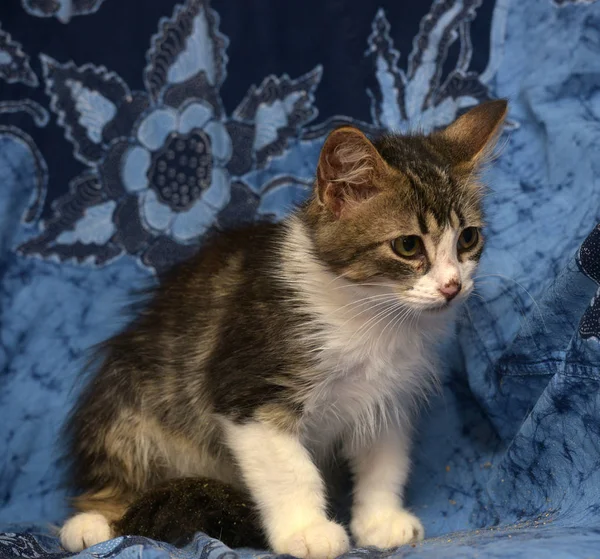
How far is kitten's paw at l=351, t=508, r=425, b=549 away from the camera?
182cm

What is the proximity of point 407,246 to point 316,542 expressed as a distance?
0.60m

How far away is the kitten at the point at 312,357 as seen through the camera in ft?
5.63

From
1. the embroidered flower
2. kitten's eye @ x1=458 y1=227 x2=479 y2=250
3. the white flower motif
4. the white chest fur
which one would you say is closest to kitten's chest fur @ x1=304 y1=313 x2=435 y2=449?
the white chest fur

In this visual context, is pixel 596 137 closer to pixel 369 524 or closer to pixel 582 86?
pixel 582 86

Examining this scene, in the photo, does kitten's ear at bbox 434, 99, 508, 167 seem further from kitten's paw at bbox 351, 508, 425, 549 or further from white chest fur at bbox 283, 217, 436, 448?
kitten's paw at bbox 351, 508, 425, 549

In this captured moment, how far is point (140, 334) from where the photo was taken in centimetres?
215

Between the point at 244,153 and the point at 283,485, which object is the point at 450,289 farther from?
the point at 244,153

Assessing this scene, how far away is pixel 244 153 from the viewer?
263 cm

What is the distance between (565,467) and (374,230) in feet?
2.09

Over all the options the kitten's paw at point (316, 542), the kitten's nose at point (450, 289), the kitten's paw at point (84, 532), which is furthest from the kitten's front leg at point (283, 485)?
the kitten's nose at point (450, 289)

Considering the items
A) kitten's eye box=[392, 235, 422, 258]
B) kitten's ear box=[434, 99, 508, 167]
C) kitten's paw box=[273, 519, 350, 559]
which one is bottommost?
kitten's paw box=[273, 519, 350, 559]

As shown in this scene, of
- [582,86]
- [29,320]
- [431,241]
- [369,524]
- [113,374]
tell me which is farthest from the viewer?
[29,320]

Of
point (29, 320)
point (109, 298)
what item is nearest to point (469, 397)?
point (109, 298)

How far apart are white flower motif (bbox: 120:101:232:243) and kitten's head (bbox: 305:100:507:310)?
84 cm
